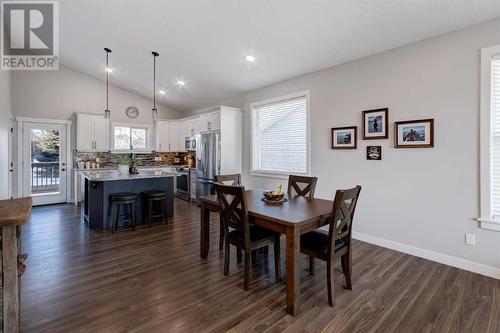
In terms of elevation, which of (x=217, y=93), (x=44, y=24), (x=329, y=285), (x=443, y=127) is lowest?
(x=329, y=285)

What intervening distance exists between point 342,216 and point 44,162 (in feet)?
23.4

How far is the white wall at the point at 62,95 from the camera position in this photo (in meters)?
5.89

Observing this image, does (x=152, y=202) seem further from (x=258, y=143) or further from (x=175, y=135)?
(x=175, y=135)

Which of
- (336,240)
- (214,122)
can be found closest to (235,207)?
(336,240)

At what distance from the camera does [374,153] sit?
3621mm

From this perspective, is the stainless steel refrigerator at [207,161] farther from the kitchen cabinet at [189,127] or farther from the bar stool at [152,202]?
the bar stool at [152,202]

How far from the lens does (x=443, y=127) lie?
9.90 feet

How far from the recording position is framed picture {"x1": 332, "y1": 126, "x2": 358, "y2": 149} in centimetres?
383

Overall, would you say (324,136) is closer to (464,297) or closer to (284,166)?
(284,166)

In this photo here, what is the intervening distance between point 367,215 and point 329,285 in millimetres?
1899

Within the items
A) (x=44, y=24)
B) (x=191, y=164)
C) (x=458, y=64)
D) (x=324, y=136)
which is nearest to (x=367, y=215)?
(x=324, y=136)

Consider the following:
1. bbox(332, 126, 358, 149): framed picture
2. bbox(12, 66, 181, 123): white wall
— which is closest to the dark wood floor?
bbox(332, 126, 358, 149): framed picture

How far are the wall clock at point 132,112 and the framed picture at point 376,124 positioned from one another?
20.8 ft

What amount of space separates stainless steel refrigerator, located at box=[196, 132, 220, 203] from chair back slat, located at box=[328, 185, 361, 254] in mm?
3555
